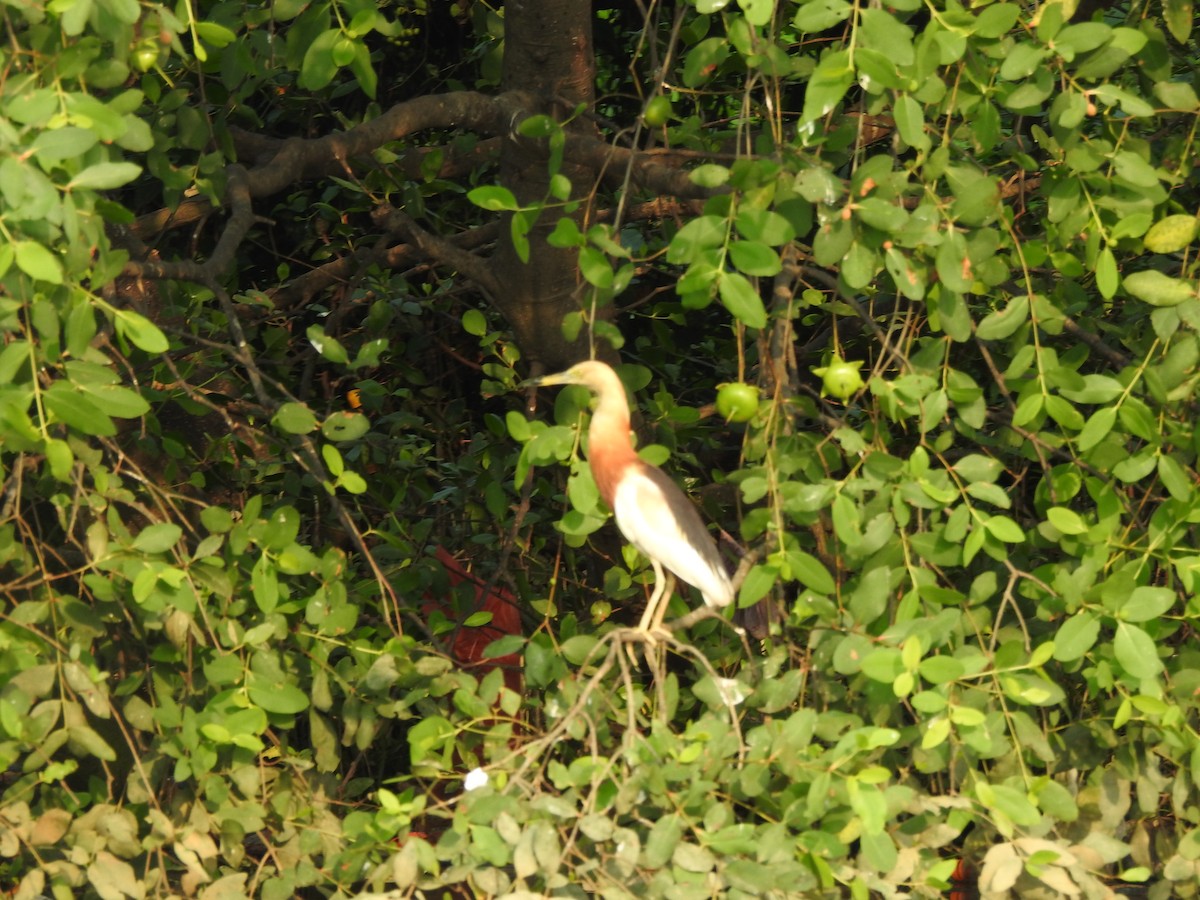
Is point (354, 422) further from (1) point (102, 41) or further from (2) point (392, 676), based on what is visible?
(1) point (102, 41)

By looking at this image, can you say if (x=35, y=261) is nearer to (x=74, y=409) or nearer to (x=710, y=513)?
(x=74, y=409)

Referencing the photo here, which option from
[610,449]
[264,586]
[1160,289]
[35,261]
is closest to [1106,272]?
[1160,289]

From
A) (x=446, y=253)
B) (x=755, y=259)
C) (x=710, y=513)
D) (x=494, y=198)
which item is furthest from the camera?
(x=710, y=513)

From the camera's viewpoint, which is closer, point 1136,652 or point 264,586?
point 1136,652

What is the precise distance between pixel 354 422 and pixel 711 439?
1.12m

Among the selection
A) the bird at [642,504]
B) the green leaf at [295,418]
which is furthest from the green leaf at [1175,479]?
the green leaf at [295,418]

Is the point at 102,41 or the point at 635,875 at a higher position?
the point at 102,41

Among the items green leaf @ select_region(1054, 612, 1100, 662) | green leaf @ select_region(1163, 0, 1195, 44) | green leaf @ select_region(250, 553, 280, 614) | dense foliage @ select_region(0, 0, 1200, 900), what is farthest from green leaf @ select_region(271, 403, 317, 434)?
green leaf @ select_region(1163, 0, 1195, 44)

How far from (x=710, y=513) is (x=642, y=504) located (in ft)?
1.25

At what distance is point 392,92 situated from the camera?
12.4 feet

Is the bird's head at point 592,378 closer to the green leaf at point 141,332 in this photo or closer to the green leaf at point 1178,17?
the green leaf at point 141,332

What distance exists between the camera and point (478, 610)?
319 cm

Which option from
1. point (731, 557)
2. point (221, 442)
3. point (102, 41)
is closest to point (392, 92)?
point (221, 442)

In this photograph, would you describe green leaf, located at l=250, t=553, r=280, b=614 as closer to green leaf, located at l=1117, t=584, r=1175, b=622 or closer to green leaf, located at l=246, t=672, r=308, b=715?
green leaf, located at l=246, t=672, r=308, b=715
